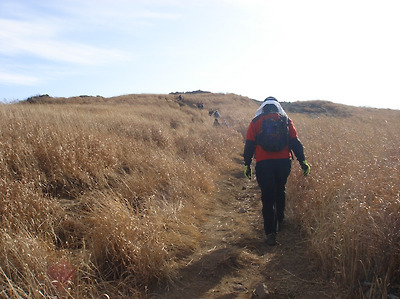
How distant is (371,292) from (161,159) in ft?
14.9

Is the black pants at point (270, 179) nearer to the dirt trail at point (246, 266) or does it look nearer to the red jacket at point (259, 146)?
the red jacket at point (259, 146)

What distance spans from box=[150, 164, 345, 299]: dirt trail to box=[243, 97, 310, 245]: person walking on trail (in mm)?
301

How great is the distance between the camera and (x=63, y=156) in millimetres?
5277

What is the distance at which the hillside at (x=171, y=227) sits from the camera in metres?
2.78

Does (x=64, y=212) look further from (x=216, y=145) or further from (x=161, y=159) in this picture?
(x=216, y=145)

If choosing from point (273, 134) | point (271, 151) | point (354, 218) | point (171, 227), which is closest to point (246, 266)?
point (171, 227)

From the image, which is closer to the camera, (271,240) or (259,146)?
(271,240)

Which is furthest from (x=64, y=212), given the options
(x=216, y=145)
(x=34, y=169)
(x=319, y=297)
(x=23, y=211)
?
(x=216, y=145)

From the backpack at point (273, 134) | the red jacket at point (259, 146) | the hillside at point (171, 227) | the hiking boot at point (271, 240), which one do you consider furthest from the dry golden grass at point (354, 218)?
the backpack at point (273, 134)

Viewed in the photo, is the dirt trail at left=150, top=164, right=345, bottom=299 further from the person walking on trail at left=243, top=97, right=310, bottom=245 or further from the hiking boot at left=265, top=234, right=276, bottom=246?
the person walking on trail at left=243, top=97, right=310, bottom=245

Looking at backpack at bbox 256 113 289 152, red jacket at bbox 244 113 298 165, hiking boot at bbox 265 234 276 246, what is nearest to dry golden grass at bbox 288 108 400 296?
hiking boot at bbox 265 234 276 246

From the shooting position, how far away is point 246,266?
12.0 ft

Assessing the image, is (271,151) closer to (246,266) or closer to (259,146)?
(259,146)

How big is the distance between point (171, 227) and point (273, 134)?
1.84m
